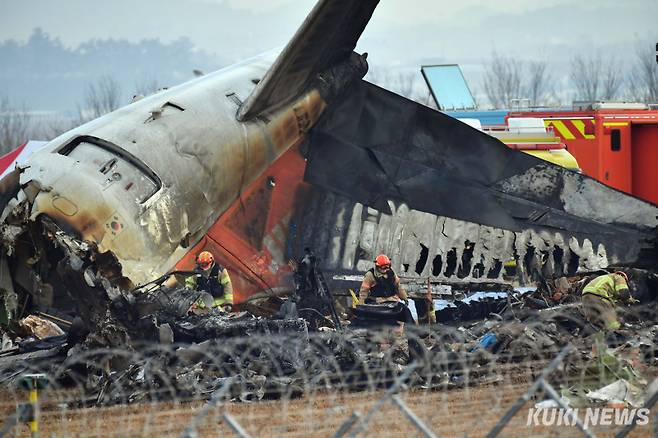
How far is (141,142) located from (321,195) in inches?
143

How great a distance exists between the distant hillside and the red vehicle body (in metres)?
100

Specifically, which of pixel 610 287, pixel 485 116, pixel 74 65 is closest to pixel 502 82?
pixel 485 116

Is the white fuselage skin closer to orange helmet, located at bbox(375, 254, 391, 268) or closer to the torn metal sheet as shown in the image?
the torn metal sheet

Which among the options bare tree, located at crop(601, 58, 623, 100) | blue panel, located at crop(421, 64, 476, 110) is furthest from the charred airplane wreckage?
bare tree, located at crop(601, 58, 623, 100)

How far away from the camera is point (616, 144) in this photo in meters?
24.5

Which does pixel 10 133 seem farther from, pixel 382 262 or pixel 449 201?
pixel 382 262

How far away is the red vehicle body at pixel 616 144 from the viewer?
24169mm

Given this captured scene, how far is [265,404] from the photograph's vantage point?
11172 mm

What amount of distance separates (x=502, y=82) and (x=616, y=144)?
56771 mm

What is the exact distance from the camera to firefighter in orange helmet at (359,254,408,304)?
1480 centimetres

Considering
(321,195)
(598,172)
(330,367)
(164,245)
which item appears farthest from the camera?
(598,172)

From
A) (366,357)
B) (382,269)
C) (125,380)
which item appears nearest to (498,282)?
(382,269)

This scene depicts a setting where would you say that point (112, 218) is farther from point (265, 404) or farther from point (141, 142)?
point (265, 404)

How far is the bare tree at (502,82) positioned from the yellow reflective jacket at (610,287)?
6453 centimetres
